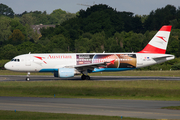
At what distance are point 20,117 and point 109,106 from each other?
6.65 m

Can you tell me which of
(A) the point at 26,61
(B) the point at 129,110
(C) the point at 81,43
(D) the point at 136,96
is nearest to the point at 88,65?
(A) the point at 26,61

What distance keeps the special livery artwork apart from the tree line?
155 feet

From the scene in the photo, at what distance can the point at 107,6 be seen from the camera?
164 m

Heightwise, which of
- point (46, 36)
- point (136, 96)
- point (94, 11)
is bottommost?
point (136, 96)

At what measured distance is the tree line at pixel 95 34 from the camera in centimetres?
10606

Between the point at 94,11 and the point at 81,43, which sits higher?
the point at 94,11

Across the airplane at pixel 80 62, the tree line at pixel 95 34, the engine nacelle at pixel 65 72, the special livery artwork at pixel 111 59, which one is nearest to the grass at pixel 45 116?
the engine nacelle at pixel 65 72

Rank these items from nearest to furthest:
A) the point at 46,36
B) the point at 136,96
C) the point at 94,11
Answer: the point at 136,96 → the point at 46,36 → the point at 94,11

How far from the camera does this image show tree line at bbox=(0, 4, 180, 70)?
348 feet

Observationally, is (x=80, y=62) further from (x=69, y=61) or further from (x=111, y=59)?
(x=111, y=59)

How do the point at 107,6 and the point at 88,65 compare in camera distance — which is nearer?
the point at 88,65

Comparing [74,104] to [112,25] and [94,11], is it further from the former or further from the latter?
[94,11]

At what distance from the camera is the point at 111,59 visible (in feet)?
148

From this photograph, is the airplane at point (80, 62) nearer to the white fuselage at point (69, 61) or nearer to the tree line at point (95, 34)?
the white fuselage at point (69, 61)
